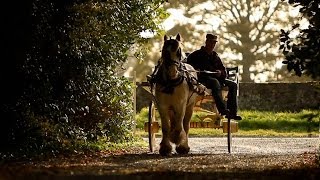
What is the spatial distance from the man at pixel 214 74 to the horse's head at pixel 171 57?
1.52 meters

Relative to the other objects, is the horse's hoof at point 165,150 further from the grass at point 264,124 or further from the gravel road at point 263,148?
the grass at point 264,124

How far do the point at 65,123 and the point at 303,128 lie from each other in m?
13.4

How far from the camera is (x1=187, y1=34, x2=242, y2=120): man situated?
1449cm

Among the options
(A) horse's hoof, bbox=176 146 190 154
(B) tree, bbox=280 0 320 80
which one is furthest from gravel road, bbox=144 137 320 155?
(B) tree, bbox=280 0 320 80

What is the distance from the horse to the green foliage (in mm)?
1599

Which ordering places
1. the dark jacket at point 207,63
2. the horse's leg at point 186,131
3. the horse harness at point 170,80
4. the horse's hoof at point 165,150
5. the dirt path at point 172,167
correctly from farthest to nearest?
the dark jacket at point 207,63 < the horse's leg at point 186,131 < the horse's hoof at point 165,150 < the horse harness at point 170,80 < the dirt path at point 172,167

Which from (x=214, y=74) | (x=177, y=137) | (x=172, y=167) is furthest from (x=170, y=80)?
(x=172, y=167)

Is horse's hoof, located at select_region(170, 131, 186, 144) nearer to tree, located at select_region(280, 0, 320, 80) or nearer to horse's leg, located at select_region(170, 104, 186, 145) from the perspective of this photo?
horse's leg, located at select_region(170, 104, 186, 145)

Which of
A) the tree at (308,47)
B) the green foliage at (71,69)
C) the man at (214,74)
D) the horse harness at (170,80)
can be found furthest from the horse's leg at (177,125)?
the tree at (308,47)

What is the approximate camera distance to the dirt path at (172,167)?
8539 millimetres

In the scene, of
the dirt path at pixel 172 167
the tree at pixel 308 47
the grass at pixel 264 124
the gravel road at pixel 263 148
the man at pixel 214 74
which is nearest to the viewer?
the dirt path at pixel 172 167

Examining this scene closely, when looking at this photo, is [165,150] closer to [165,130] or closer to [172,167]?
[165,130]

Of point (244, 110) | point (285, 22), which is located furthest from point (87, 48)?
point (285, 22)

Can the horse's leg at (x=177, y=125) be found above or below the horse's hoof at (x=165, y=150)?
above
